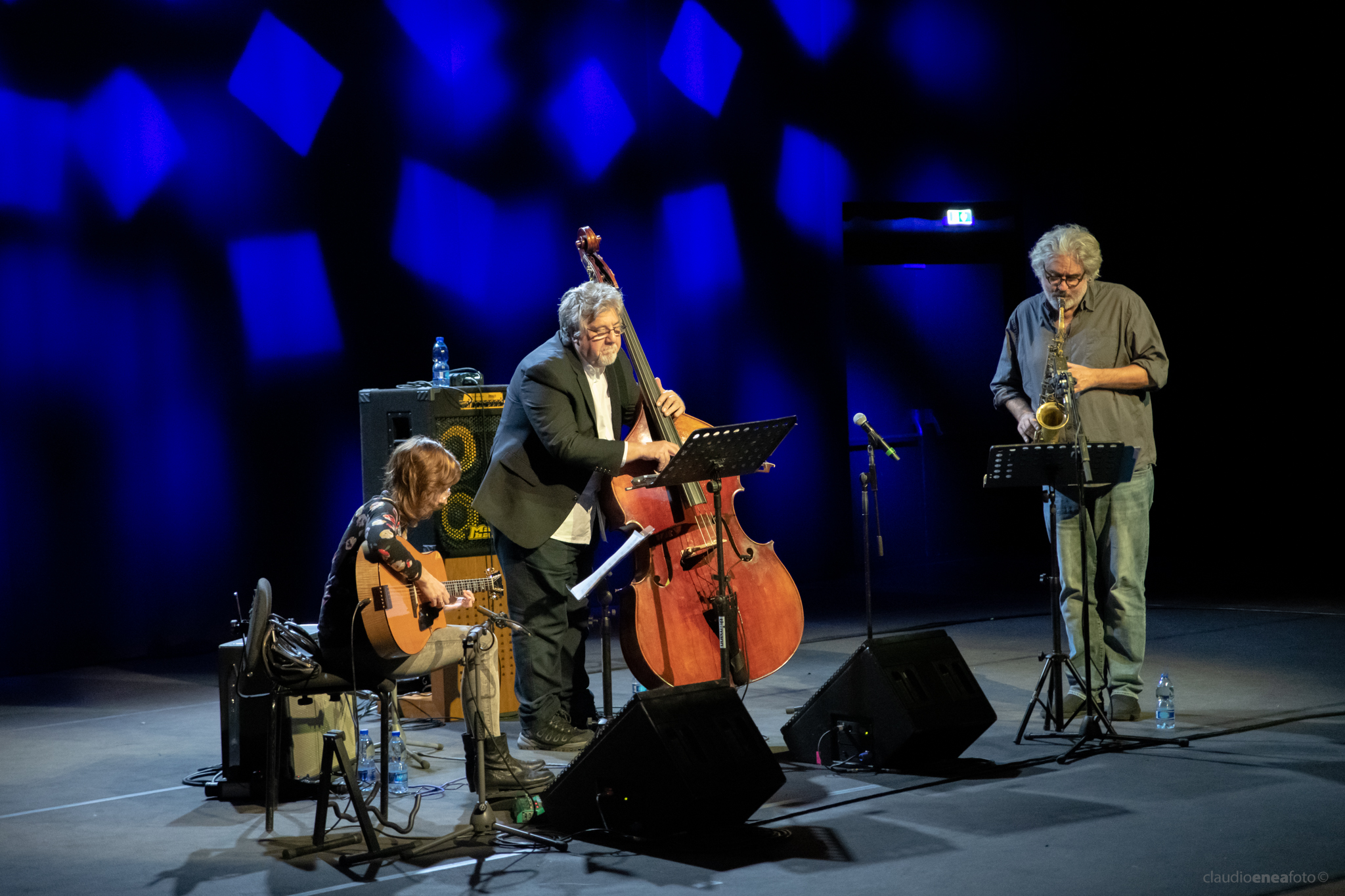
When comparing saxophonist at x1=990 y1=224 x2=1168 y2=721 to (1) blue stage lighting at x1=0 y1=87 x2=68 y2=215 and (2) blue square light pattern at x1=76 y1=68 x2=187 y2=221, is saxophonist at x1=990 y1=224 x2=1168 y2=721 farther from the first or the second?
(1) blue stage lighting at x1=0 y1=87 x2=68 y2=215

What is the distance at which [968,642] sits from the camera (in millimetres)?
6695

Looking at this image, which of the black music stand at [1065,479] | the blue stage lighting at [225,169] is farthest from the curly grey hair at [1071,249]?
the blue stage lighting at [225,169]

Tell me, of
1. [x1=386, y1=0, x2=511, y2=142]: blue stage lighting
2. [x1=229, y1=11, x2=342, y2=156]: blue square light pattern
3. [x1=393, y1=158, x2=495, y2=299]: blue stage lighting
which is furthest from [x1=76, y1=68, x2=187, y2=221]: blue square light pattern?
[x1=386, y1=0, x2=511, y2=142]: blue stage lighting

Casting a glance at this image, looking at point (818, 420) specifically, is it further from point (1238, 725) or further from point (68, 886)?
point (68, 886)

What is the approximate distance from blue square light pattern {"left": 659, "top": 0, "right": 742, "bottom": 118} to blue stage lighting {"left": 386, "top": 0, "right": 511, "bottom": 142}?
1.22 meters

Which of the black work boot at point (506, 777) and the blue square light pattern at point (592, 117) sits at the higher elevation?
the blue square light pattern at point (592, 117)

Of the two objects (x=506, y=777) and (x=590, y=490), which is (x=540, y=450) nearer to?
(x=590, y=490)

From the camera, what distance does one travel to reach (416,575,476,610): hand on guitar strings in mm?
3787

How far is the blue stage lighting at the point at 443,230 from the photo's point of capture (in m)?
7.75

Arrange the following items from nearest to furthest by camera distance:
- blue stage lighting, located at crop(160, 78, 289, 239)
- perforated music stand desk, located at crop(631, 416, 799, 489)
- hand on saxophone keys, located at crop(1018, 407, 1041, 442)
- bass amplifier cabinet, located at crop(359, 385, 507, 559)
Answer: perforated music stand desk, located at crop(631, 416, 799, 489), hand on saxophone keys, located at crop(1018, 407, 1041, 442), bass amplifier cabinet, located at crop(359, 385, 507, 559), blue stage lighting, located at crop(160, 78, 289, 239)

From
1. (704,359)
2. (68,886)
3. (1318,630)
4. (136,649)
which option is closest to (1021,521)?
(704,359)

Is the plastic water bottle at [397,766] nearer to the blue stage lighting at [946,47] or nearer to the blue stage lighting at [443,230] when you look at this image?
the blue stage lighting at [443,230]

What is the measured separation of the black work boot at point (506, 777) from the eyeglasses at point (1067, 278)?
2582 millimetres

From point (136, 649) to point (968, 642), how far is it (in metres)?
4.36
